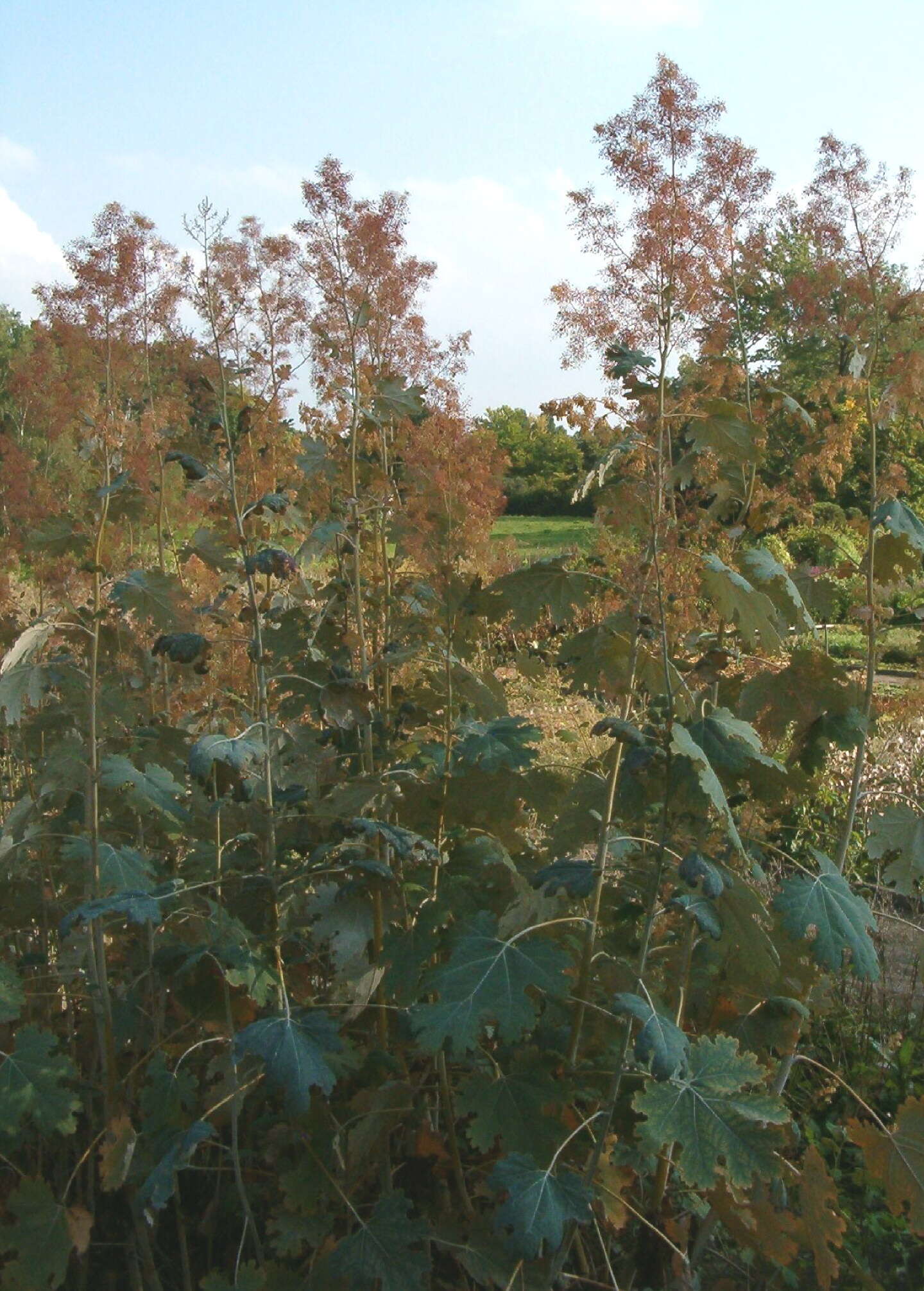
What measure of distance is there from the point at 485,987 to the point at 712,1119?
1.49 feet

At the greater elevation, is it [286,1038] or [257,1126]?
[286,1038]

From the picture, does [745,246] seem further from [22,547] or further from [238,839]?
[22,547]

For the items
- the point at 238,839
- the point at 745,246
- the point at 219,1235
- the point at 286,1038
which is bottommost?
the point at 219,1235

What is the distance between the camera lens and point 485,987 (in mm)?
2029

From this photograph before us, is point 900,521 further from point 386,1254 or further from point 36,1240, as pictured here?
point 36,1240

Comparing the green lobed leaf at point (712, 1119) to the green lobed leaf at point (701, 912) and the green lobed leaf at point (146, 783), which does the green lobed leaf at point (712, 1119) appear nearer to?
the green lobed leaf at point (701, 912)

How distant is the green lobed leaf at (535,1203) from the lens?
1.87 m

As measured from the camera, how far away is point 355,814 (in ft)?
8.12

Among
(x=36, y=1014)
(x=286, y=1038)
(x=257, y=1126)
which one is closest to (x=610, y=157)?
(x=286, y=1038)

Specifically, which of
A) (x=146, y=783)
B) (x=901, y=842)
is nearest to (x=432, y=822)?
(x=146, y=783)

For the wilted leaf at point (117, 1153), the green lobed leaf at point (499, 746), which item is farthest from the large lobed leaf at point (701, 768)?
the wilted leaf at point (117, 1153)

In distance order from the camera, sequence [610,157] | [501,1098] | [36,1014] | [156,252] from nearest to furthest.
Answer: [501,1098]
[610,157]
[36,1014]
[156,252]

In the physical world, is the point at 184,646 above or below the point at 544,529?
below

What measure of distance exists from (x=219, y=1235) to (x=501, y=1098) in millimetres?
980
